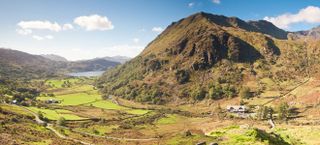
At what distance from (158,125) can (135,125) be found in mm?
12169

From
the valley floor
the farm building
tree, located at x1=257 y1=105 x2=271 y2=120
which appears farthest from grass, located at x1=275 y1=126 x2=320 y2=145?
the farm building

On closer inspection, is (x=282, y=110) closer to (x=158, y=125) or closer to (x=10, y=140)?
(x=158, y=125)

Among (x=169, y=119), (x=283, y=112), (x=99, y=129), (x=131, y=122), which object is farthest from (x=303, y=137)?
(x=169, y=119)

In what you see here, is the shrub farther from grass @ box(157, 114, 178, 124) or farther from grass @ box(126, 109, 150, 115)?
grass @ box(126, 109, 150, 115)

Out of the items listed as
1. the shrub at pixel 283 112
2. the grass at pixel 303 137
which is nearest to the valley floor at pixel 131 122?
the shrub at pixel 283 112

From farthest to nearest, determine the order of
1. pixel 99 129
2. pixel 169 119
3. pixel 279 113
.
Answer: pixel 169 119 < pixel 279 113 < pixel 99 129

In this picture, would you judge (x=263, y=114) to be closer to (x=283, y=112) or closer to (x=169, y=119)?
(x=283, y=112)

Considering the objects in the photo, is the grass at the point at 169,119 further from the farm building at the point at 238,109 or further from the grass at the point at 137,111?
the farm building at the point at 238,109

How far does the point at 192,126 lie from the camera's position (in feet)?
483

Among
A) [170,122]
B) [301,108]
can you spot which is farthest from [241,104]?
[170,122]

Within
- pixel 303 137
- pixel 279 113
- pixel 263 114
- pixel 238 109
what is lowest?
pixel 238 109

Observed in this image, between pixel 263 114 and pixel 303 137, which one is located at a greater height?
pixel 303 137

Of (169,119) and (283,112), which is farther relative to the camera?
(169,119)

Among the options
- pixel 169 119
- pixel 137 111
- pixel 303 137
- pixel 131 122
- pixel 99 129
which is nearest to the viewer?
pixel 303 137
